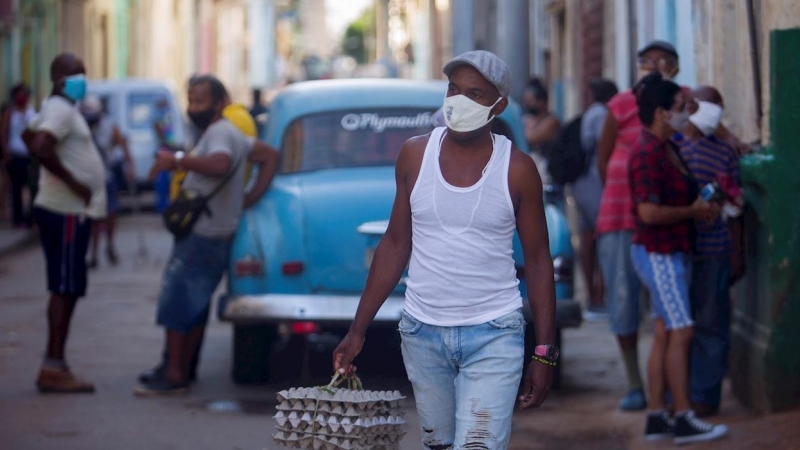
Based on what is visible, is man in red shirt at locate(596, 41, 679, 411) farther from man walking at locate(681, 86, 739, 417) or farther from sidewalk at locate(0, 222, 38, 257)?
sidewalk at locate(0, 222, 38, 257)

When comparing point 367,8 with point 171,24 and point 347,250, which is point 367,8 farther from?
point 347,250

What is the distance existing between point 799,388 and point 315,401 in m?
3.70

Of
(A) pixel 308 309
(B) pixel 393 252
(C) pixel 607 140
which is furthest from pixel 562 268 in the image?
(B) pixel 393 252

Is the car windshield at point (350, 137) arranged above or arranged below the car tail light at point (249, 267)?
above

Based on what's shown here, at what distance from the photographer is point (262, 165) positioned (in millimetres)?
8609

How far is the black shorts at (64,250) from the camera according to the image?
8234 mm

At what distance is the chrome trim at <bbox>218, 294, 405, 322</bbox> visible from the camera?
7898 millimetres

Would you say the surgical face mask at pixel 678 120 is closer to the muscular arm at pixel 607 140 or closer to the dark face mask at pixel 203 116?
the muscular arm at pixel 607 140

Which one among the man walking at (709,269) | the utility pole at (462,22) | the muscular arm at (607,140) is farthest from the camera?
the utility pole at (462,22)

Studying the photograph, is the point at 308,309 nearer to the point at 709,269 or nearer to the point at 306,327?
the point at 306,327

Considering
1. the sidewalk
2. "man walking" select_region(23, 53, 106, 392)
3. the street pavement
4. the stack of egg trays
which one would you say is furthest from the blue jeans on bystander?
the sidewalk

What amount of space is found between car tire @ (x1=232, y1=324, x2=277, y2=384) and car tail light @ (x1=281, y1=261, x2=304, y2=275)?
50 cm

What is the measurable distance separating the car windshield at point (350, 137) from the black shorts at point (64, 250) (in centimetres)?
135

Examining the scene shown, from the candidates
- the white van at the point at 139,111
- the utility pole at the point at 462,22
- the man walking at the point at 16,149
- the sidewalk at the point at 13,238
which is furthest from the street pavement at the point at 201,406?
the white van at the point at 139,111
